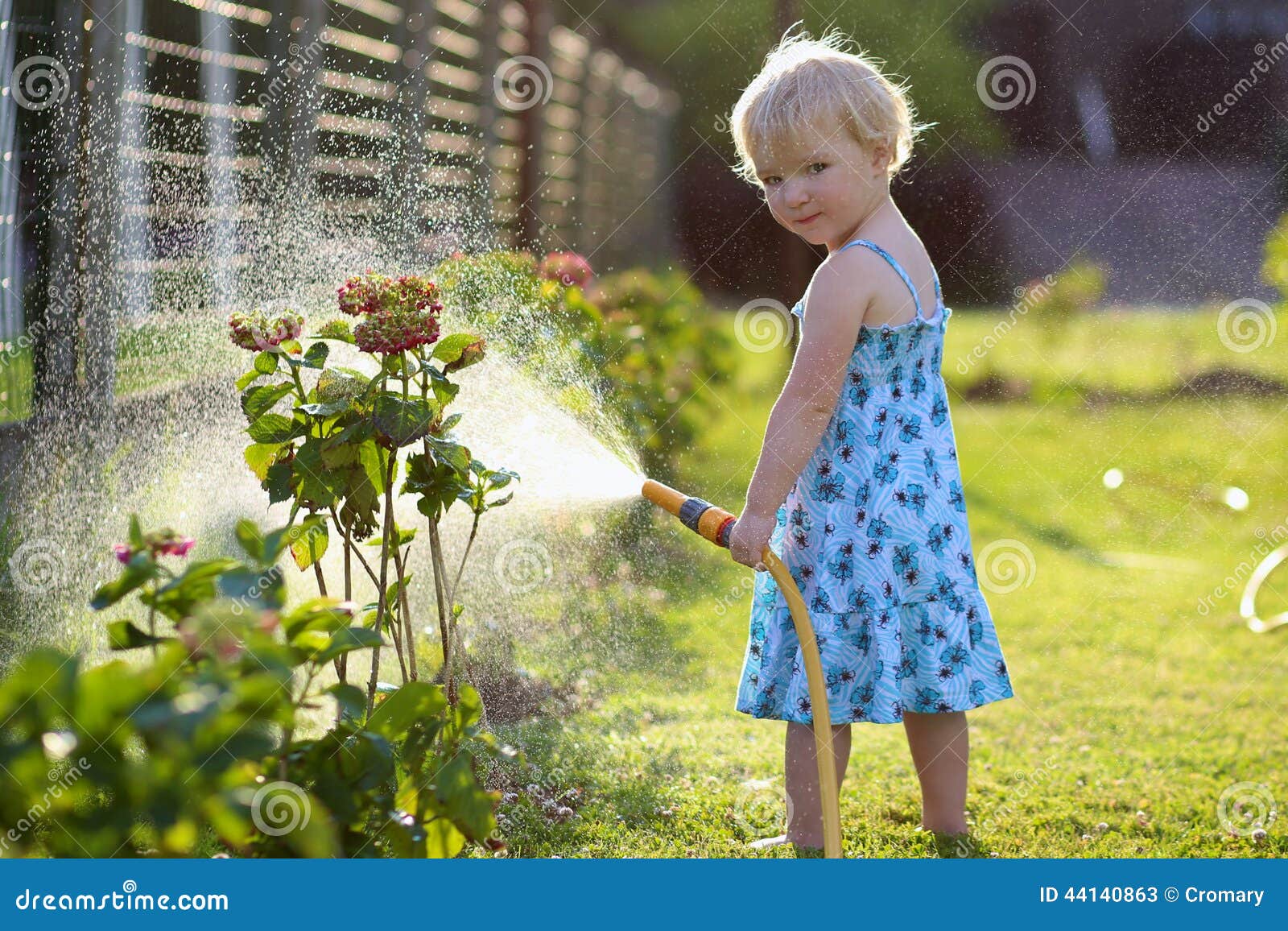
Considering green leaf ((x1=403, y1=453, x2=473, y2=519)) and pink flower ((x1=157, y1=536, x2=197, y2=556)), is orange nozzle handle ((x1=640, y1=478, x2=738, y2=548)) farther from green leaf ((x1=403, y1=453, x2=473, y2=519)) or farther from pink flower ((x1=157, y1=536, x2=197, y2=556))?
pink flower ((x1=157, y1=536, x2=197, y2=556))

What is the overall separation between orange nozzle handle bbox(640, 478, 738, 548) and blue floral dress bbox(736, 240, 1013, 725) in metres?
0.28

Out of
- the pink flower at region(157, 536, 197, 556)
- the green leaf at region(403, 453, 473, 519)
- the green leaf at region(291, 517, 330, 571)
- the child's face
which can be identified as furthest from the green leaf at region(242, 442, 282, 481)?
the child's face

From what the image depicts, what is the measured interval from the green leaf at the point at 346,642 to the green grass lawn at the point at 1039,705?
3.92 feet

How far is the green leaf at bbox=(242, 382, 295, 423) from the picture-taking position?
2.04 m

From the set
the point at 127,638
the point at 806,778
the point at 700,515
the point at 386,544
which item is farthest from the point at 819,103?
the point at 127,638

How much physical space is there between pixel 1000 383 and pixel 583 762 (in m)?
6.95

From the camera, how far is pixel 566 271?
15.4 feet

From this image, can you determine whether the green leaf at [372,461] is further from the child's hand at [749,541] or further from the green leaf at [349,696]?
the green leaf at [349,696]

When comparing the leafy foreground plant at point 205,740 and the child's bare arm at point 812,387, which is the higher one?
the child's bare arm at point 812,387

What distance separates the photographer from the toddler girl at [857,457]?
2229mm

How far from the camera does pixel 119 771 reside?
3.32 ft

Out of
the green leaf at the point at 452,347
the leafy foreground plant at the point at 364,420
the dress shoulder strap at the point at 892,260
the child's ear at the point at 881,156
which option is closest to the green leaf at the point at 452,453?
the leafy foreground plant at the point at 364,420

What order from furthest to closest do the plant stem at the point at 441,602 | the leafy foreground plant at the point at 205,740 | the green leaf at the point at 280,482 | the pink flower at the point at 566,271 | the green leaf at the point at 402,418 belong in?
the pink flower at the point at 566,271, the plant stem at the point at 441,602, the green leaf at the point at 280,482, the green leaf at the point at 402,418, the leafy foreground plant at the point at 205,740

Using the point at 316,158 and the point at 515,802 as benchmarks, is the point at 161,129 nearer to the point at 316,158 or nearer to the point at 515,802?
the point at 316,158
